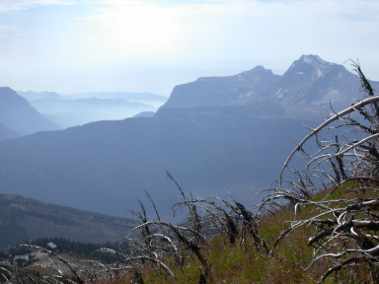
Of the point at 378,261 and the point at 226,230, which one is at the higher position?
the point at 378,261

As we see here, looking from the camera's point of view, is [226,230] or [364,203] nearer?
[364,203]

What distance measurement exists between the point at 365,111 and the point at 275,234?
16.6ft

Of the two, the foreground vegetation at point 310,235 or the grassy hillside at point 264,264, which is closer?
the foreground vegetation at point 310,235

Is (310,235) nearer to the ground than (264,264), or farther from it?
farther from it

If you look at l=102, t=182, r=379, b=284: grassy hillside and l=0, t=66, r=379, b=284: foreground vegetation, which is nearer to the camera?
l=0, t=66, r=379, b=284: foreground vegetation

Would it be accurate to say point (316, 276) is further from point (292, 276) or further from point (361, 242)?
point (361, 242)

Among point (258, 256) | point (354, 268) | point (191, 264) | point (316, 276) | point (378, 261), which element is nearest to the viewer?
point (378, 261)

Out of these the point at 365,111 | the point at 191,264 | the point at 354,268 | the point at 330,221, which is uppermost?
the point at 365,111

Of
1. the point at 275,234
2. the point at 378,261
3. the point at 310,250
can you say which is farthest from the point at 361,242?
the point at 275,234

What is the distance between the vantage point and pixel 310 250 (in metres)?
8.89

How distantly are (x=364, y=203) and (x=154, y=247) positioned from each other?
7.34 meters

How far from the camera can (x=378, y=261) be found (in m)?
5.96

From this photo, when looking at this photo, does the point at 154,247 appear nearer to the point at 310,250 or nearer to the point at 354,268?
the point at 310,250

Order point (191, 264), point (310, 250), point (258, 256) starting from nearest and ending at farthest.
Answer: point (310, 250)
point (258, 256)
point (191, 264)
